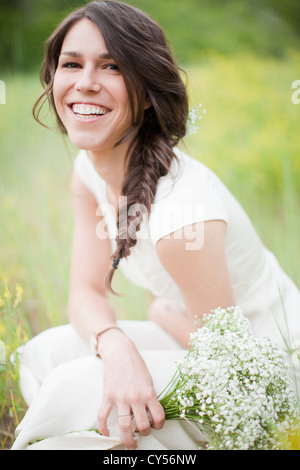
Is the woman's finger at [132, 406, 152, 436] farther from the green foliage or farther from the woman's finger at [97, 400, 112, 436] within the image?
the green foliage

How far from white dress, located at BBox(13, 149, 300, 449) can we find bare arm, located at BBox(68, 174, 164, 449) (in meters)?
0.05

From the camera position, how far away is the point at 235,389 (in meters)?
1.20

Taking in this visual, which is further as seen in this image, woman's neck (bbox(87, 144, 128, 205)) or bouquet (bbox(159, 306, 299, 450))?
woman's neck (bbox(87, 144, 128, 205))

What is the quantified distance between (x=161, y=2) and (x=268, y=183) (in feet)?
18.0

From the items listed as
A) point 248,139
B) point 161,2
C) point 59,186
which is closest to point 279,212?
point 248,139

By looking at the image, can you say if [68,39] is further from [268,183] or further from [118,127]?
[268,183]

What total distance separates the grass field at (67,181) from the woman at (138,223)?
0.57 feet

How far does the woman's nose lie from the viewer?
1.42 m

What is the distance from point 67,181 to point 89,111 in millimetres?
2264

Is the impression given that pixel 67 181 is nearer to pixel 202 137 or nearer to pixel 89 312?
pixel 202 137

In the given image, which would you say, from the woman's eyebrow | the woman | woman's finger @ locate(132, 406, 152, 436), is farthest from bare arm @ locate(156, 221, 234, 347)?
the woman's eyebrow

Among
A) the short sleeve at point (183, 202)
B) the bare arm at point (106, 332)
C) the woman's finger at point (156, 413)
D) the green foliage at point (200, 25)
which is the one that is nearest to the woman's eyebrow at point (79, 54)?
the short sleeve at point (183, 202)

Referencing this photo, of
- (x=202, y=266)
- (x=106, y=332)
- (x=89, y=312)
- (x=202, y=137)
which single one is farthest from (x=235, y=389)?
(x=202, y=137)

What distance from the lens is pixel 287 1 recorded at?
6.73 m
